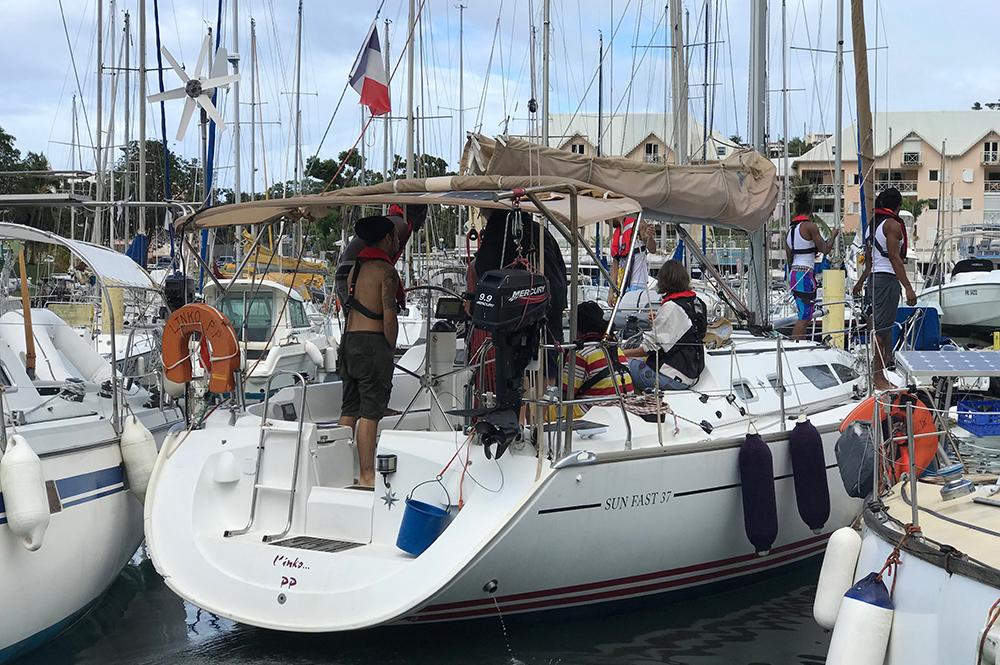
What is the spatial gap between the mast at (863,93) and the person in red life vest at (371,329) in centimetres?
273

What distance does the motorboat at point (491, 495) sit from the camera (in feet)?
15.4

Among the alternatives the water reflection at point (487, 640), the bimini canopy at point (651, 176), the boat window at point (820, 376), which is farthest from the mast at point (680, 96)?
the water reflection at point (487, 640)

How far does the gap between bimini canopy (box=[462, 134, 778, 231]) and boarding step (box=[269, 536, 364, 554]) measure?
2497 millimetres

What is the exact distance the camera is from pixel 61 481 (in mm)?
5238

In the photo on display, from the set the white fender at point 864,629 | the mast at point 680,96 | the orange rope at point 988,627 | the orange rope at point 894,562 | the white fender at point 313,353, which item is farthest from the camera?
the white fender at point 313,353

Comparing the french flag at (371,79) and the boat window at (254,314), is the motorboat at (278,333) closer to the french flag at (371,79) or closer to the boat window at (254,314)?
the boat window at (254,314)

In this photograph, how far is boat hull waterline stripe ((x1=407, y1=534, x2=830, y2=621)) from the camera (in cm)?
504

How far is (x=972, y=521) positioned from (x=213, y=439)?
4.13 m

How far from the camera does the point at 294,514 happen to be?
215 inches

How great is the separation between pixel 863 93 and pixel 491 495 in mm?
2856

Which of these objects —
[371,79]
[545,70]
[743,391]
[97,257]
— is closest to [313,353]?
[371,79]

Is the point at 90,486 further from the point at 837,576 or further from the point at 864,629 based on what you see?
the point at 864,629

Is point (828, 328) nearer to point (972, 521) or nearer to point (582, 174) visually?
point (582, 174)

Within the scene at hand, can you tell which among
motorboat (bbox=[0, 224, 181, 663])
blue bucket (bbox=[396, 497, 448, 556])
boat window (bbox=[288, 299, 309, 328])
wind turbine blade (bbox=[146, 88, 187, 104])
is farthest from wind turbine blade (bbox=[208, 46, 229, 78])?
blue bucket (bbox=[396, 497, 448, 556])
